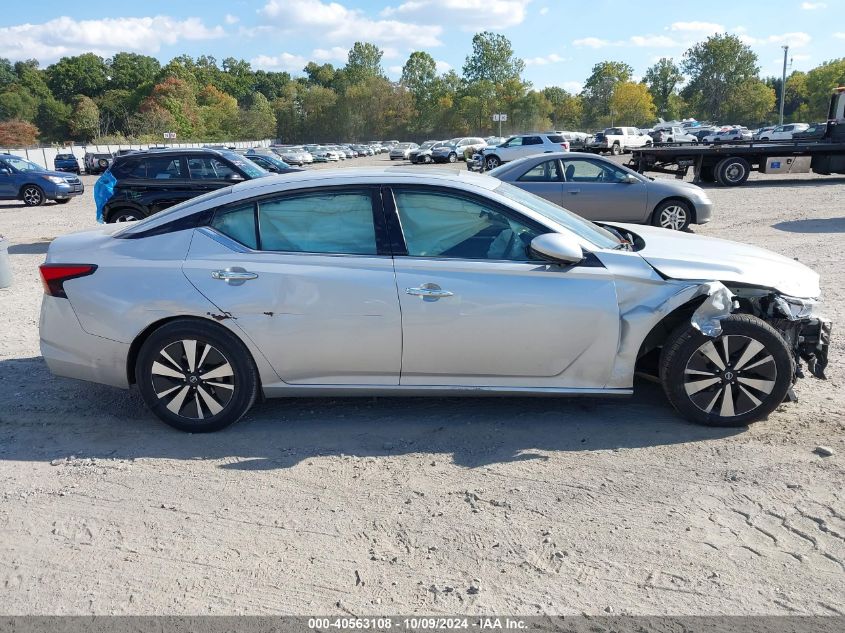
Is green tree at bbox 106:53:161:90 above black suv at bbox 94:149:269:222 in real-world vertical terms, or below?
above

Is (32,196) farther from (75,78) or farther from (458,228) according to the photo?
(75,78)

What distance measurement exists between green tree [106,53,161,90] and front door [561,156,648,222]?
398ft

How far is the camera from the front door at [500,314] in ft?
13.6

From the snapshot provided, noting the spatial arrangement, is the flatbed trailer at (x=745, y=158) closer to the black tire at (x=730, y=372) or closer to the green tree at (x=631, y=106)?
the black tire at (x=730, y=372)

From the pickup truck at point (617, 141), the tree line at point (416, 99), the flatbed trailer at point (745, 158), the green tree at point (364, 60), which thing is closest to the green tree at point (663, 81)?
the tree line at point (416, 99)

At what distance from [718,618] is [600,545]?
24.0 inches

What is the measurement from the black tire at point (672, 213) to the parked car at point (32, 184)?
1694 centimetres

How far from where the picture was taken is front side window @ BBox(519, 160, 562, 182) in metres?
11.9

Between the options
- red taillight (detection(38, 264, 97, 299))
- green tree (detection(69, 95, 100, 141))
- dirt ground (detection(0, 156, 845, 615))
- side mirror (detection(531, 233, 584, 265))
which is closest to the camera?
dirt ground (detection(0, 156, 845, 615))

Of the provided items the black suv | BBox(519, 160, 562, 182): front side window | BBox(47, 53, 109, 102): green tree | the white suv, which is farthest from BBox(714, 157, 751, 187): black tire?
BBox(47, 53, 109, 102): green tree

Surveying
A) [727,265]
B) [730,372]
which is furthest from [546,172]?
[730,372]

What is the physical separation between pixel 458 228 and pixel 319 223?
879 millimetres

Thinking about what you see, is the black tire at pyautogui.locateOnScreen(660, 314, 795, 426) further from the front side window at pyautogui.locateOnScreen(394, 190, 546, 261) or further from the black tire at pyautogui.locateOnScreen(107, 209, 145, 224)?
the black tire at pyautogui.locateOnScreen(107, 209, 145, 224)

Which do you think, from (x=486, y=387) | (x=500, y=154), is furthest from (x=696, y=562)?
(x=500, y=154)
